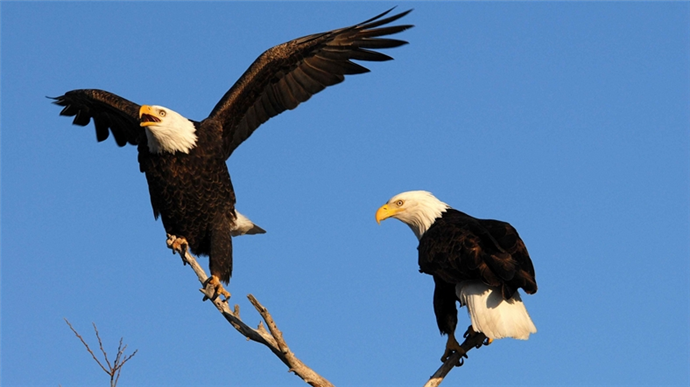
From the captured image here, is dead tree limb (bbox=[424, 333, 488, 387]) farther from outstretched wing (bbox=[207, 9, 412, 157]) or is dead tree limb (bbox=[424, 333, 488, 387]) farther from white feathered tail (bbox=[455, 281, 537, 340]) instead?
outstretched wing (bbox=[207, 9, 412, 157])

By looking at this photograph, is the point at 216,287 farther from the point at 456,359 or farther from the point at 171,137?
the point at 456,359

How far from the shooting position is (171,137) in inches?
255

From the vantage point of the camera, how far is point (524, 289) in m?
5.23

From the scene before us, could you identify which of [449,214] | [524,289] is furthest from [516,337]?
[449,214]

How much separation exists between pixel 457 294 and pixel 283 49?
2.55 meters

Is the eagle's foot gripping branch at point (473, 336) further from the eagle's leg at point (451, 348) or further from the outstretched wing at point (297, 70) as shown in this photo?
the outstretched wing at point (297, 70)

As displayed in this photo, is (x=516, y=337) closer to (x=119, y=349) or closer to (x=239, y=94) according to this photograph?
(x=119, y=349)

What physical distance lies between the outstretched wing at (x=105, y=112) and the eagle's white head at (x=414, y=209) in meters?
1.92

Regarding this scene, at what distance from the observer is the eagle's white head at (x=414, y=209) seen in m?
6.26

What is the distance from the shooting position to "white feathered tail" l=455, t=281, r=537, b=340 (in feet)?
17.3

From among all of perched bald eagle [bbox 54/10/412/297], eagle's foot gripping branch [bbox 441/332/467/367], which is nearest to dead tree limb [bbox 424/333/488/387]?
eagle's foot gripping branch [bbox 441/332/467/367]

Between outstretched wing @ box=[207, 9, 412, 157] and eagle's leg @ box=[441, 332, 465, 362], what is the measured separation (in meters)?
2.34

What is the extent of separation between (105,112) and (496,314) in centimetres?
393

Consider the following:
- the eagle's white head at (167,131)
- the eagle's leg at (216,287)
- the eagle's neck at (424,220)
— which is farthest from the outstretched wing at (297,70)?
the eagle's neck at (424,220)
